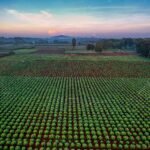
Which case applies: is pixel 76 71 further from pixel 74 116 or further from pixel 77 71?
pixel 74 116

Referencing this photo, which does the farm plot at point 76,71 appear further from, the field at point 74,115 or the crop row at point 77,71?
the field at point 74,115

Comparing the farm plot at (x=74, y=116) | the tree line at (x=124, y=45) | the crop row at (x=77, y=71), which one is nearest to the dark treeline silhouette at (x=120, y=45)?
the tree line at (x=124, y=45)

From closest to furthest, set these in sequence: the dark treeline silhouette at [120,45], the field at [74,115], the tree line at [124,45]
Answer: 1. the field at [74,115]
2. the tree line at [124,45]
3. the dark treeline silhouette at [120,45]

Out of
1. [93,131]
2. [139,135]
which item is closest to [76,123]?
[93,131]

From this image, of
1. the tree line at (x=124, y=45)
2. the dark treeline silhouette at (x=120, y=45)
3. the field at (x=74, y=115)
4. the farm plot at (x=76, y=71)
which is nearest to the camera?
the field at (x=74, y=115)

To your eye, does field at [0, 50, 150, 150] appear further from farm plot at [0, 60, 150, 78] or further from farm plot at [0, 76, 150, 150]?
farm plot at [0, 60, 150, 78]

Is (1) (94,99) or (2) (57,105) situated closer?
(2) (57,105)

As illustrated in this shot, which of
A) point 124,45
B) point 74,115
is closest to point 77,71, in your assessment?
point 74,115

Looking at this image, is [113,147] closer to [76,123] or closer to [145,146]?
[145,146]
